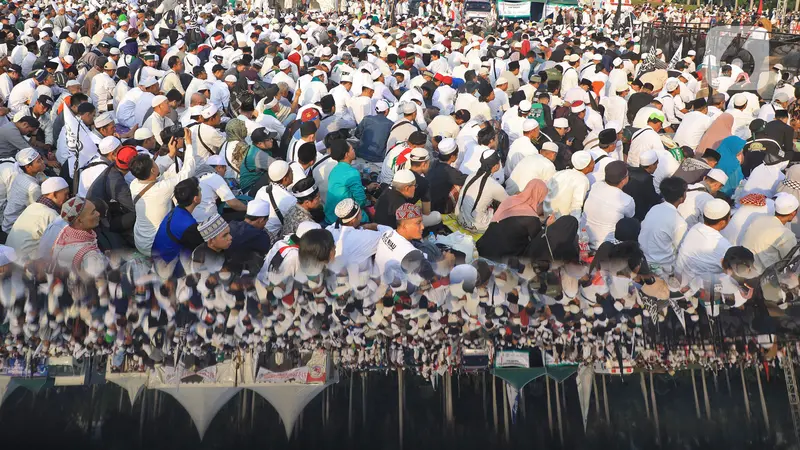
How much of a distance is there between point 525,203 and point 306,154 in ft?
5.94

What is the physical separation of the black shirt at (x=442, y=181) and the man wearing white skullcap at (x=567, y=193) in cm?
74

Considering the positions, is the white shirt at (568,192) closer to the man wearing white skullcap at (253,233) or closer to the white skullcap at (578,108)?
the man wearing white skullcap at (253,233)

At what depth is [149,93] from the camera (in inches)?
381

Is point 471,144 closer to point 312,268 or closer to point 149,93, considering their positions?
point 312,268

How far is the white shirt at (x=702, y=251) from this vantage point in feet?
15.7

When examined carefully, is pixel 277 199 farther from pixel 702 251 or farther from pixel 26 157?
pixel 702 251

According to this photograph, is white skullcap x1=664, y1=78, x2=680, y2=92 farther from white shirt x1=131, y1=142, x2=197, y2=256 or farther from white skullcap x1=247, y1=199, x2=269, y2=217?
white shirt x1=131, y1=142, x2=197, y2=256

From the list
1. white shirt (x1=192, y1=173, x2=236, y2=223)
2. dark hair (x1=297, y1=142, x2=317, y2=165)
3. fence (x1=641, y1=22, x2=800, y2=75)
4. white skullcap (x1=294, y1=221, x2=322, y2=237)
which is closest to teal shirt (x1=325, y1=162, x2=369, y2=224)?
dark hair (x1=297, y1=142, x2=317, y2=165)

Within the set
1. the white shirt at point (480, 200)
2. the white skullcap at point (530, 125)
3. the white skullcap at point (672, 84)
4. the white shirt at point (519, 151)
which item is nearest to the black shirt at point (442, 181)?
the white shirt at point (480, 200)

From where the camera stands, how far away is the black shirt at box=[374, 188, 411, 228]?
571 cm

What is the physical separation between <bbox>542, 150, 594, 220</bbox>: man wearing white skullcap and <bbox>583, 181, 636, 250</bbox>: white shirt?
303mm

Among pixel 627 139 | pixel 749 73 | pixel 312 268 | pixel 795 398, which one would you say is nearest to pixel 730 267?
pixel 795 398

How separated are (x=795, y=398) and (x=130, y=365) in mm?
3821

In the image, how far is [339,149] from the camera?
6.29 metres
